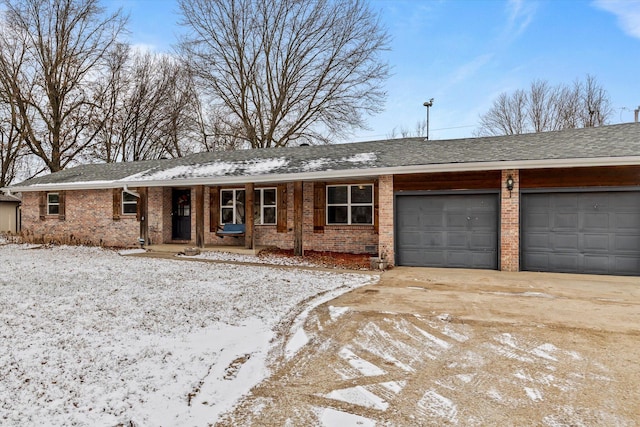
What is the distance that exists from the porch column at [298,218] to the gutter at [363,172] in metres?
0.55

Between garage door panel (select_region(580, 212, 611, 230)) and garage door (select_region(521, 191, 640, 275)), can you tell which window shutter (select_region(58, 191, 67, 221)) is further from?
garage door panel (select_region(580, 212, 611, 230))

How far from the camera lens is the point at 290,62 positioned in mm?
21969

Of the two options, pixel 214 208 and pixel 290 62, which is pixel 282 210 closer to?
pixel 214 208

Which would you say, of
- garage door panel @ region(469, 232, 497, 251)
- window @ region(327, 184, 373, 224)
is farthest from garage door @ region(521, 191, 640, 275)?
window @ region(327, 184, 373, 224)

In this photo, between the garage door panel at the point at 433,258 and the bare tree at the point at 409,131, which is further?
the bare tree at the point at 409,131

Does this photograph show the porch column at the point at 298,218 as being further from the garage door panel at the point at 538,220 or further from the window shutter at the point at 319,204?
the garage door panel at the point at 538,220

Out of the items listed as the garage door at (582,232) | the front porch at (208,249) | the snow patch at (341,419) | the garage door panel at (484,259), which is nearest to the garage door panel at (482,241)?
the garage door panel at (484,259)

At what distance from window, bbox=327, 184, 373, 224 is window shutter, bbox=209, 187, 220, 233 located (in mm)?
4241

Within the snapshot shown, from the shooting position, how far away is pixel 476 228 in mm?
8930

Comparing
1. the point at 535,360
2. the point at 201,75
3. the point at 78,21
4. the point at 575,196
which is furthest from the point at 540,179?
the point at 78,21

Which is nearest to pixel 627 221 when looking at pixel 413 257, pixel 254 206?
pixel 413 257

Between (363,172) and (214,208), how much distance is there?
622cm

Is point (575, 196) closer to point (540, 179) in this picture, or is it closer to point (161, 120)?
point (540, 179)

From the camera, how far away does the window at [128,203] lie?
14070 mm
